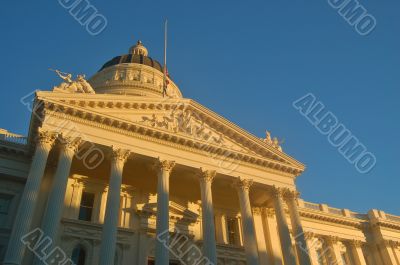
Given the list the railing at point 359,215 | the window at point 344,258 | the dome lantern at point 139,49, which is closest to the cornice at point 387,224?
the railing at point 359,215

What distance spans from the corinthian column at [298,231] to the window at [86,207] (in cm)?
→ 1337

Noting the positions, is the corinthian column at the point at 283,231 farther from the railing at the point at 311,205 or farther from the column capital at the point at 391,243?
the column capital at the point at 391,243

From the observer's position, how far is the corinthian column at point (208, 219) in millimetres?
22391

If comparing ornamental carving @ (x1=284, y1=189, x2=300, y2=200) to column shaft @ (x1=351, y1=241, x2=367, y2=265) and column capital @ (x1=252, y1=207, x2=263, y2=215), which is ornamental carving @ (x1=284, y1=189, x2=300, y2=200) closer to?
column capital @ (x1=252, y1=207, x2=263, y2=215)

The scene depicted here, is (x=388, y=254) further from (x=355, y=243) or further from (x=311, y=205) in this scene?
→ (x=311, y=205)

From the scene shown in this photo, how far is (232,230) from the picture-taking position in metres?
29.7

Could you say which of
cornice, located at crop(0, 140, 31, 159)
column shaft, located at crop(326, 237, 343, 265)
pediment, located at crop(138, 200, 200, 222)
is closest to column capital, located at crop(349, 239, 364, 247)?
column shaft, located at crop(326, 237, 343, 265)

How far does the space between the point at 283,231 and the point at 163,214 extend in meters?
8.53

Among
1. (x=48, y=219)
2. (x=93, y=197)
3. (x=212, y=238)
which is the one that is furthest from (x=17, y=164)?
(x=212, y=238)

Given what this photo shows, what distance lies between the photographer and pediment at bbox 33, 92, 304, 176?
899 inches

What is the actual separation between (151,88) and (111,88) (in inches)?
190

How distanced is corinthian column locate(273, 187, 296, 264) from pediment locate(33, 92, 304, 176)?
2003 mm

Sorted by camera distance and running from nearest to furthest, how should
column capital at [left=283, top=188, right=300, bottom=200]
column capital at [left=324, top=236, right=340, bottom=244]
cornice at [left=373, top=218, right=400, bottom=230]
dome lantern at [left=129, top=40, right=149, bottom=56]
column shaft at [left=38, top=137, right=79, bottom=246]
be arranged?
column shaft at [left=38, top=137, right=79, bottom=246], column capital at [left=283, top=188, right=300, bottom=200], column capital at [left=324, top=236, right=340, bottom=244], cornice at [left=373, top=218, right=400, bottom=230], dome lantern at [left=129, top=40, right=149, bottom=56]

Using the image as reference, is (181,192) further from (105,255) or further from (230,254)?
(105,255)
